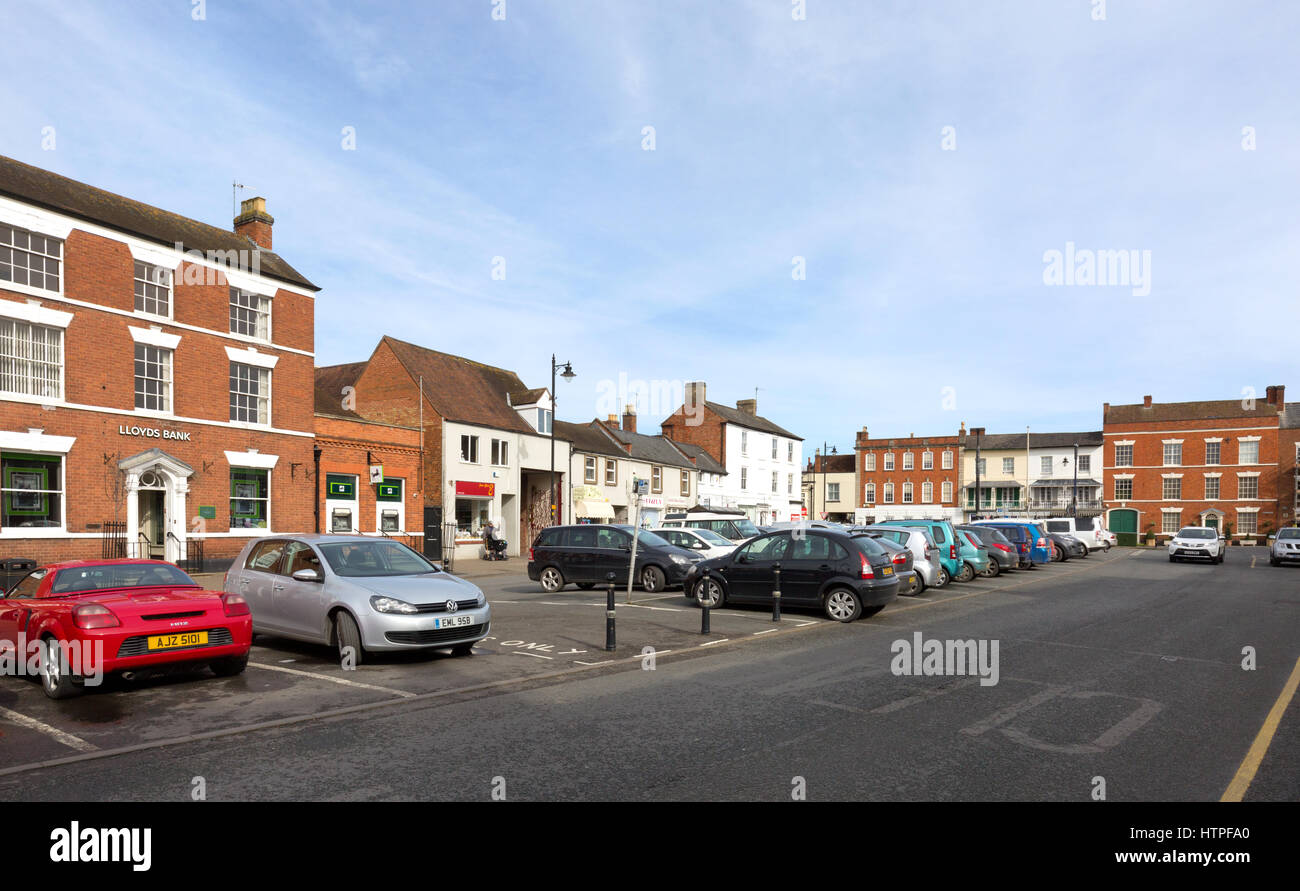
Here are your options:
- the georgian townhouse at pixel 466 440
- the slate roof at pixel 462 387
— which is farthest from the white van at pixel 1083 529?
the slate roof at pixel 462 387

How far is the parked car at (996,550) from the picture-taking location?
24.9 metres

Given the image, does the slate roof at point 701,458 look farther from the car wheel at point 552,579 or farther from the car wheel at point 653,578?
the car wheel at point 653,578

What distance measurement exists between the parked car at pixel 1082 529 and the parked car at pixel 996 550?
47.2 feet

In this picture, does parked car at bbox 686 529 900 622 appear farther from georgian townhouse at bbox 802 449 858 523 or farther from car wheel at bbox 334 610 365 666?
georgian townhouse at bbox 802 449 858 523

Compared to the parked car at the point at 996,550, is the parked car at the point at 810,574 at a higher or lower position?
higher

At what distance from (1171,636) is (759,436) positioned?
167 ft

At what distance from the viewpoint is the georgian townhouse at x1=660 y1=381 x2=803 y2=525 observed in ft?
194

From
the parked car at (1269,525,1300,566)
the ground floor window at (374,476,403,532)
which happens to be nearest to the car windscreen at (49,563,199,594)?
the ground floor window at (374,476,403,532)

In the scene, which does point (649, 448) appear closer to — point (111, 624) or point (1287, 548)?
point (1287, 548)

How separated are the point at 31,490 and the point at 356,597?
15.9m

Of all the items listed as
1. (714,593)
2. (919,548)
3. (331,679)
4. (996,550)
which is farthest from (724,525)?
(331,679)

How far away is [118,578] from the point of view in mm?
9219
